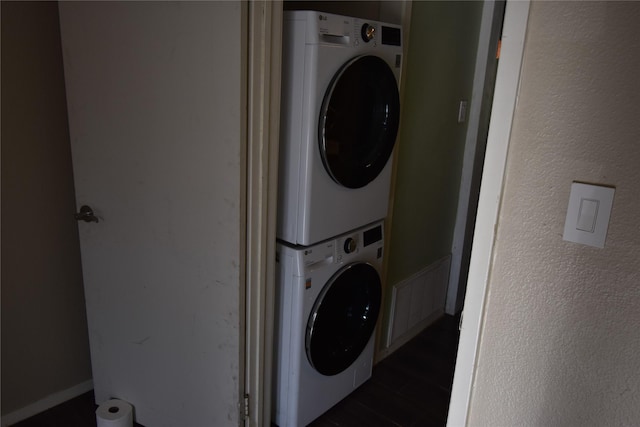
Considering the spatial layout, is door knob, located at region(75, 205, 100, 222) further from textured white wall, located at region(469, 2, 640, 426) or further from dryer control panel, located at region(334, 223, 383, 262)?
textured white wall, located at region(469, 2, 640, 426)

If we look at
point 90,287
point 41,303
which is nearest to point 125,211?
point 90,287

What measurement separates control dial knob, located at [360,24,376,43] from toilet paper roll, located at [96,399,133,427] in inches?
66.7

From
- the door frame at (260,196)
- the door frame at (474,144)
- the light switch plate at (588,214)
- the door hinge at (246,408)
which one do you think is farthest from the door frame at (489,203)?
the door frame at (474,144)

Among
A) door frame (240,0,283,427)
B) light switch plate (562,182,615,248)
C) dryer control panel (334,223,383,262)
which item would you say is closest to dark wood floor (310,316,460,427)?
door frame (240,0,283,427)

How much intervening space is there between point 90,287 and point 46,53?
35.5 inches

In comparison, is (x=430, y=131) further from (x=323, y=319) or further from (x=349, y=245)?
(x=323, y=319)

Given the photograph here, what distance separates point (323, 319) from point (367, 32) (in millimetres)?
1117

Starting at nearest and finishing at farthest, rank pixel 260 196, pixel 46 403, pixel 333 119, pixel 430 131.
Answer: pixel 260 196, pixel 333 119, pixel 46 403, pixel 430 131

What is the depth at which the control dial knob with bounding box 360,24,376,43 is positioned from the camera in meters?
1.91

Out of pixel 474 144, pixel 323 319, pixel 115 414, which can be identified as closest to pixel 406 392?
pixel 323 319

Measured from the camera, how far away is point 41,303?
2.09 m

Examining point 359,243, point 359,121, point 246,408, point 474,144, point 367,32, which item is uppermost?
point 367,32

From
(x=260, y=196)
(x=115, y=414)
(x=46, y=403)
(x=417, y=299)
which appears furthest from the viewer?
(x=417, y=299)

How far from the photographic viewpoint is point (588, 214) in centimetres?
96
